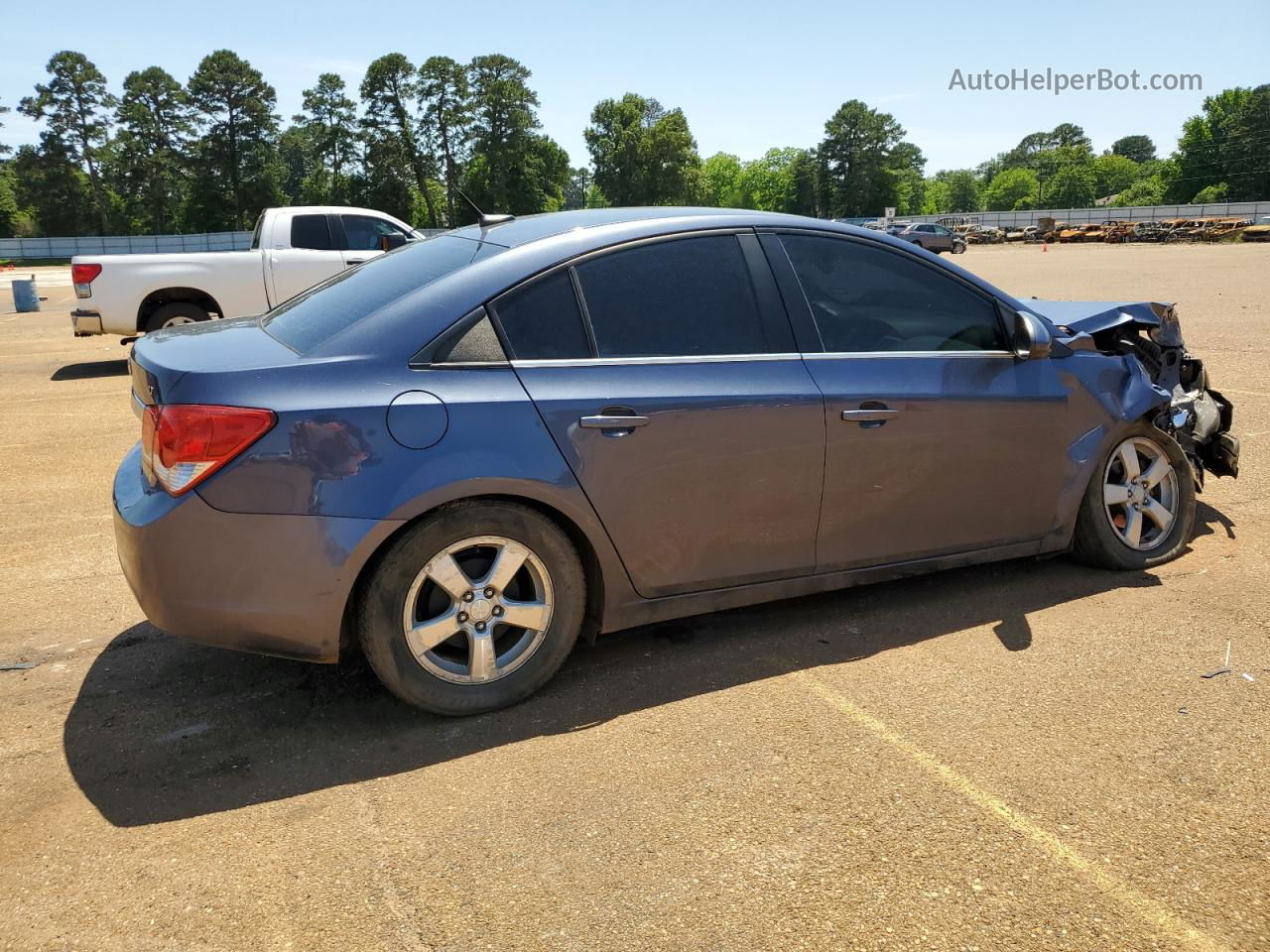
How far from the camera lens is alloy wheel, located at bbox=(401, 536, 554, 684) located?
3.21m

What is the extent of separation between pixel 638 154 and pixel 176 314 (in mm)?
94998

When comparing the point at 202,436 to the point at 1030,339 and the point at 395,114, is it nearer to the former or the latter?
the point at 1030,339

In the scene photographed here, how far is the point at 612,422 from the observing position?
3.39 m

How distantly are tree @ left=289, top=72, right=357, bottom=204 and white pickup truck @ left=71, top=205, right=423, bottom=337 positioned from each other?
3217 inches

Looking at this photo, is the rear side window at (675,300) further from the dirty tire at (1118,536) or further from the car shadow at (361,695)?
the dirty tire at (1118,536)

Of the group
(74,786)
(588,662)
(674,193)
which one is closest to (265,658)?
(74,786)

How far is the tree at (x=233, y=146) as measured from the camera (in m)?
83.1

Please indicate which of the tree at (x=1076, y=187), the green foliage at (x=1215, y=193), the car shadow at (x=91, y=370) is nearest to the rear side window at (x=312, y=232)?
the car shadow at (x=91, y=370)

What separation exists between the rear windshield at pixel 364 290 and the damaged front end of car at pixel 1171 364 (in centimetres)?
302

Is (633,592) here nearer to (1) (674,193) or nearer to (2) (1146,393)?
(2) (1146,393)

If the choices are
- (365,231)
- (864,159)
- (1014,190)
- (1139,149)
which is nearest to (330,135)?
(864,159)

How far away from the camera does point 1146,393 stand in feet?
15.0

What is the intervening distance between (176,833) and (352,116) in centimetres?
9616

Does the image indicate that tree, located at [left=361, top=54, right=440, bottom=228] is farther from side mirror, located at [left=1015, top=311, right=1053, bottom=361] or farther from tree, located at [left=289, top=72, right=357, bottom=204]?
side mirror, located at [left=1015, top=311, right=1053, bottom=361]
